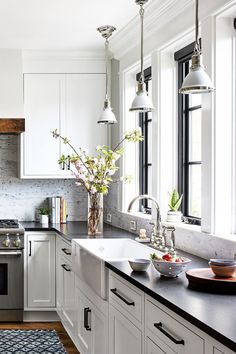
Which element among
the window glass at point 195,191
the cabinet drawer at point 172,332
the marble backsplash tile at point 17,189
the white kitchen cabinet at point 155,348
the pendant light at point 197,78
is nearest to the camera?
the cabinet drawer at point 172,332

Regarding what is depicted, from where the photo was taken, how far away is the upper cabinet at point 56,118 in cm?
533

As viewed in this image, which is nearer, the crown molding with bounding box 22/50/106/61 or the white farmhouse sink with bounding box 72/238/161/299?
the white farmhouse sink with bounding box 72/238/161/299

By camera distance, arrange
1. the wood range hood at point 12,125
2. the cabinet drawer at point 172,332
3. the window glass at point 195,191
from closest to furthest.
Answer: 1. the cabinet drawer at point 172,332
2. the window glass at point 195,191
3. the wood range hood at point 12,125

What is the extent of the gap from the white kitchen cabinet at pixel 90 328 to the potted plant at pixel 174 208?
0.81m

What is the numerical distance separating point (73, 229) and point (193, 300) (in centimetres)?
290

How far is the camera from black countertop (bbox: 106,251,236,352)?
170 cm

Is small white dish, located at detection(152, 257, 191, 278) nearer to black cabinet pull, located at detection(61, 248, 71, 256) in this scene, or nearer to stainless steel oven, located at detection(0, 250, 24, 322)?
black cabinet pull, located at detection(61, 248, 71, 256)

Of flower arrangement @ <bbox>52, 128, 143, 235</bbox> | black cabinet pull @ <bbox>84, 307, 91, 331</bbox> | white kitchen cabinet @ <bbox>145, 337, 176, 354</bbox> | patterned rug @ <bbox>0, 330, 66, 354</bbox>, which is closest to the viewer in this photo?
white kitchen cabinet @ <bbox>145, 337, 176, 354</bbox>

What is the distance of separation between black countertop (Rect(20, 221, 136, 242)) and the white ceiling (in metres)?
1.66

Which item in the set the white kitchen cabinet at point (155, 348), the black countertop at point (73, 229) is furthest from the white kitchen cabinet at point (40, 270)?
the white kitchen cabinet at point (155, 348)

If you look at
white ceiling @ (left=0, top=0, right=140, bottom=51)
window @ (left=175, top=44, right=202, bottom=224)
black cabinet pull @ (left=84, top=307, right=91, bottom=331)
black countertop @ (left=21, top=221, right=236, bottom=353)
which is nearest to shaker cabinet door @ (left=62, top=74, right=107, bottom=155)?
white ceiling @ (left=0, top=0, right=140, bottom=51)

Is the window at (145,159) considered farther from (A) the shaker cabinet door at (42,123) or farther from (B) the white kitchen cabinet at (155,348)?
(B) the white kitchen cabinet at (155,348)

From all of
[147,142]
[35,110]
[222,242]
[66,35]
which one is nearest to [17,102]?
[35,110]

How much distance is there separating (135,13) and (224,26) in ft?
3.80
